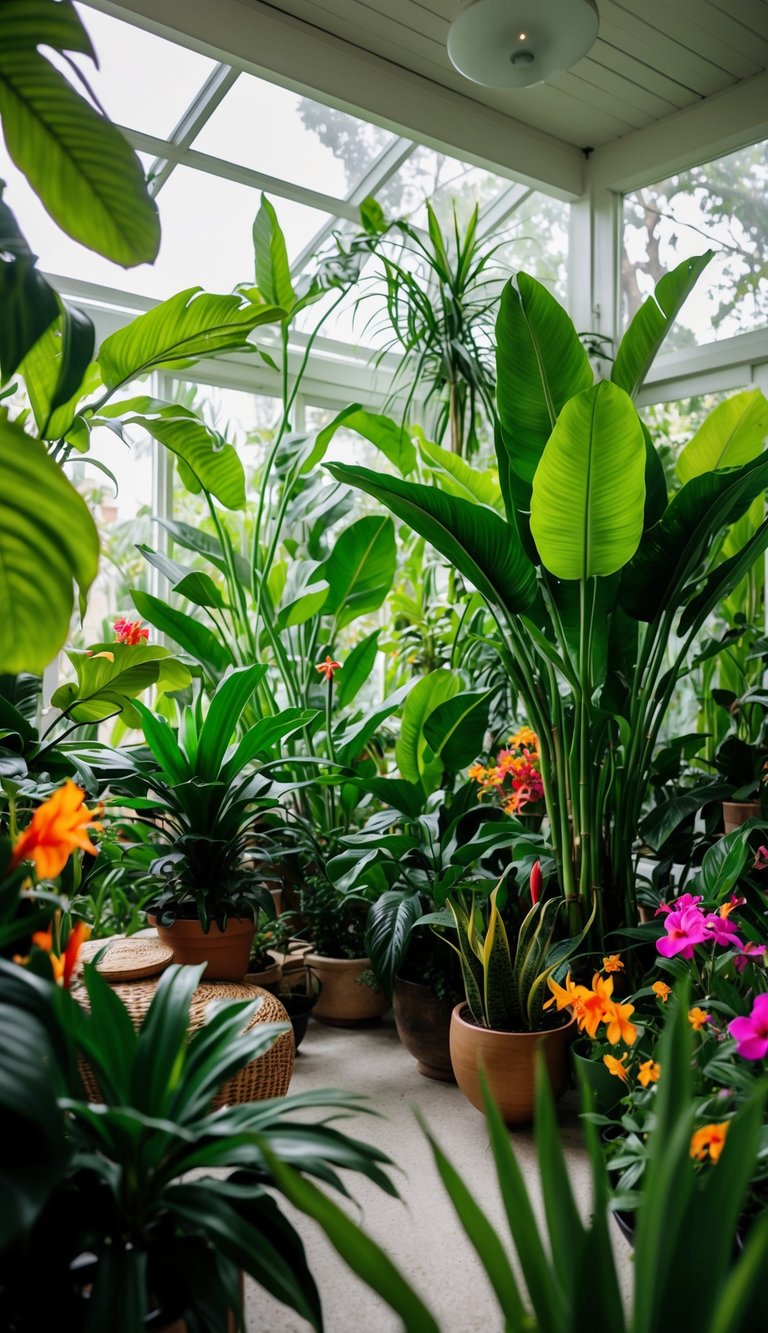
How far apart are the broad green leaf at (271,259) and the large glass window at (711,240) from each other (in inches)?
56.2

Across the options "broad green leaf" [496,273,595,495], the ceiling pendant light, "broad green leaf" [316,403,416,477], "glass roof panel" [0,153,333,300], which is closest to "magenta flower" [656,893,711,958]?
"broad green leaf" [496,273,595,495]

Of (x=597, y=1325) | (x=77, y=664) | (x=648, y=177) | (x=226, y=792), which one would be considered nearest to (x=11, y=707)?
(x=77, y=664)

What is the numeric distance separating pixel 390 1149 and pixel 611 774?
0.90m

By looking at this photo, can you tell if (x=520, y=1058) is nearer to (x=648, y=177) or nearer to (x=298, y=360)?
(x=298, y=360)

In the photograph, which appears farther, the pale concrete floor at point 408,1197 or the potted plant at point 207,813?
the potted plant at point 207,813

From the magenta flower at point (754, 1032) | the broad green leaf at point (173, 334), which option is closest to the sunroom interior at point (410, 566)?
the magenta flower at point (754, 1032)

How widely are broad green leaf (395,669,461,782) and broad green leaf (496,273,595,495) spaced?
0.68 metres

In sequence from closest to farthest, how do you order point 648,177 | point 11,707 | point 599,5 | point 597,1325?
point 597,1325, point 11,707, point 599,5, point 648,177

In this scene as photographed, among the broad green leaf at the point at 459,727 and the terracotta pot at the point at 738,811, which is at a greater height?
the broad green leaf at the point at 459,727

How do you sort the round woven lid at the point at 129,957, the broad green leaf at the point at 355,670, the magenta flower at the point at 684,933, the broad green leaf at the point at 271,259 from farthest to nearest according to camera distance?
the broad green leaf at the point at 355,670, the broad green leaf at the point at 271,259, the round woven lid at the point at 129,957, the magenta flower at the point at 684,933

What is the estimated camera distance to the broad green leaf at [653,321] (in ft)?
6.97

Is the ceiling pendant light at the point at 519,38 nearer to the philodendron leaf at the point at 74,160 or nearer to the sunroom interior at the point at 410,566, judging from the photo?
the sunroom interior at the point at 410,566

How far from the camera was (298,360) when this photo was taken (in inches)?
147

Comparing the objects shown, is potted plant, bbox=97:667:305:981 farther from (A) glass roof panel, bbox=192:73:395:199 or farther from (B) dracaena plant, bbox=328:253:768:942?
(A) glass roof panel, bbox=192:73:395:199
